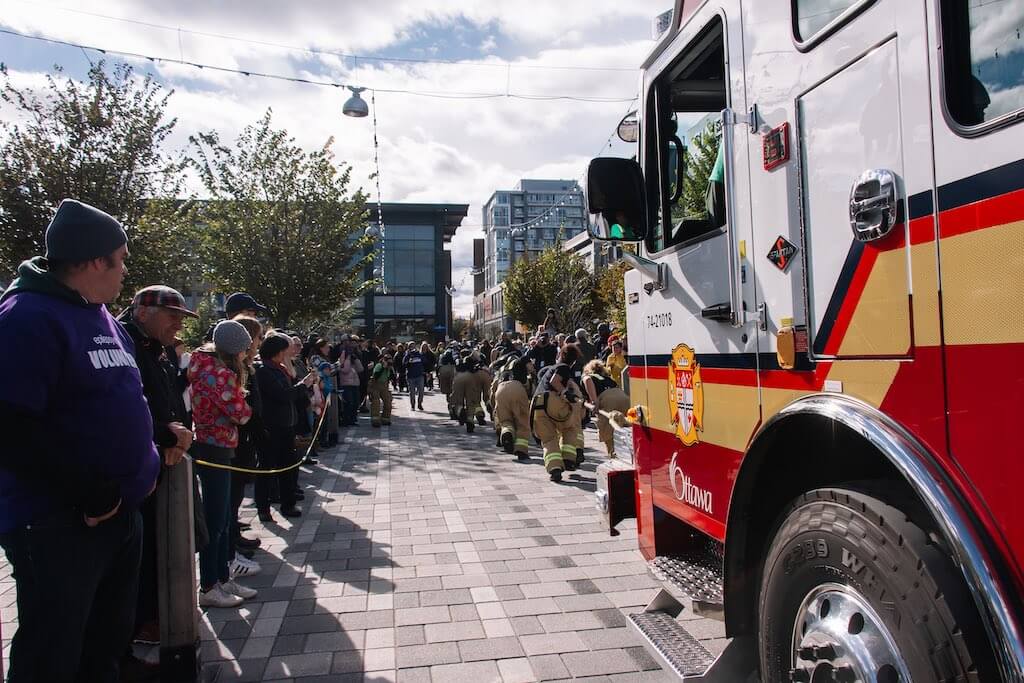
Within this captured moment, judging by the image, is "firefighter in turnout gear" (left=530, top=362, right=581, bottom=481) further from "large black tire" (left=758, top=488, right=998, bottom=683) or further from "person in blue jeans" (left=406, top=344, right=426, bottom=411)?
"person in blue jeans" (left=406, top=344, right=426, bottom=411)

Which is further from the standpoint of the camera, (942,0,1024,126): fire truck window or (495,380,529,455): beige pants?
(495,380,529,455): beige pants

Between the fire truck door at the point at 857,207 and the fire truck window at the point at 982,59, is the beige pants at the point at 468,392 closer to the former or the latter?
the fire truck door at the point at 857,207

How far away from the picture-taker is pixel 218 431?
179 inches

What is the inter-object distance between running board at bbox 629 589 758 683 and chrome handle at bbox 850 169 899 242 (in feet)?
4.90

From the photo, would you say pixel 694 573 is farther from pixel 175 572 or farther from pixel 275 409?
pixel 275 409

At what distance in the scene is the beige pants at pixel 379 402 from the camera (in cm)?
1473

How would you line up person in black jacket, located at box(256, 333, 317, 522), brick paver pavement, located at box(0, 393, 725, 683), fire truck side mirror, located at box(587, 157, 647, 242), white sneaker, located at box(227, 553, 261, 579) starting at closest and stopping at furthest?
fire truck side mirror, located at box(587, 157, 647, 242)
brick paver pavement, located at box(0, 393, 725, 683)
white sneaker, located at box(227, 553, 261, 579)
person in black jacket, located at box(256, 333, 317, 522)

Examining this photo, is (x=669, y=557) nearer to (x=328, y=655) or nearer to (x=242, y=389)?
(x=328, y=655)

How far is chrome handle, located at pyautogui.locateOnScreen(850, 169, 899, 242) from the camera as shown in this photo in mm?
1755

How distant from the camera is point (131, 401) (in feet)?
8.24

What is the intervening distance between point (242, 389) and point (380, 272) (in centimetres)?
4553

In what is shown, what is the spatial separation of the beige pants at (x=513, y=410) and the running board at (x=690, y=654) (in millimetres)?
7084

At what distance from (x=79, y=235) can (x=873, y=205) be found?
2526 mm

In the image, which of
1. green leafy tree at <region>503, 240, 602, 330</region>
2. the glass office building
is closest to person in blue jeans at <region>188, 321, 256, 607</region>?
green leafy tree at <region>503, 240, 602, 330</region>
